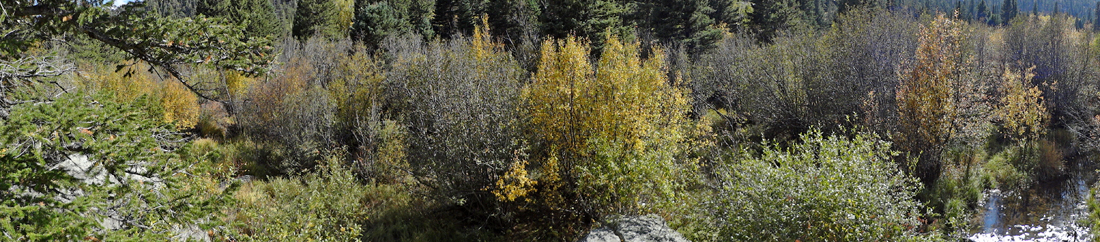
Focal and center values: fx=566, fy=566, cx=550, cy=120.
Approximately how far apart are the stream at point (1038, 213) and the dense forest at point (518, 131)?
319 millimetres

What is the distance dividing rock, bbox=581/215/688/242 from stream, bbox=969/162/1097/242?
10.8 m

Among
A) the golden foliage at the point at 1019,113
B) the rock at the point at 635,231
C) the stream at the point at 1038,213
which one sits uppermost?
the rock at the point at 635,231

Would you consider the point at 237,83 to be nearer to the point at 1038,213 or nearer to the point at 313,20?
the point at 313,20

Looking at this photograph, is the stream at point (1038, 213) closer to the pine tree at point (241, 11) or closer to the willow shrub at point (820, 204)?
the willow shrub at point (820, 204)

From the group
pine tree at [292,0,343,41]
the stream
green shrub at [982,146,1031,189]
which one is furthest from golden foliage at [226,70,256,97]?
green shrub at [982,146,1031,189]

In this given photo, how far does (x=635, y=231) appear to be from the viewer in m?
9.48

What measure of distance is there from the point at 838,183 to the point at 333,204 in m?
9.89

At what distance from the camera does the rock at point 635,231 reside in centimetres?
927

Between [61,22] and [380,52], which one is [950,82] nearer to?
[61,22]

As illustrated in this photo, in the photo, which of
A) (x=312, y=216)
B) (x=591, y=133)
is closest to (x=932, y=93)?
(x=591, y=133)

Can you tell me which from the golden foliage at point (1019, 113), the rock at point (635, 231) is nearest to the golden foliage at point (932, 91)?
the golden foliage at point (1019, 113)

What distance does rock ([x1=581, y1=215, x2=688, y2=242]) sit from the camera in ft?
30.4

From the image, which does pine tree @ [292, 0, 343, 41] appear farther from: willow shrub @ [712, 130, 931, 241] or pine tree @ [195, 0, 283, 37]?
willow shrub @ [712, 130, 931, 241]

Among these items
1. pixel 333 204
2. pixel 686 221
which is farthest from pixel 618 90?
pixel 333 204
